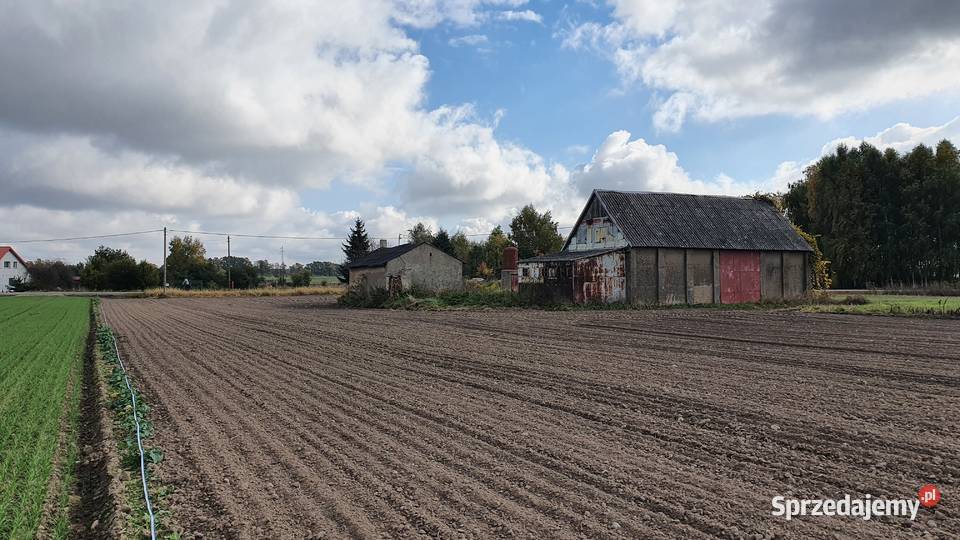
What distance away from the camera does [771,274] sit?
33.5m

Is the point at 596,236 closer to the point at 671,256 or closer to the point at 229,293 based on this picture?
the point at 671,256

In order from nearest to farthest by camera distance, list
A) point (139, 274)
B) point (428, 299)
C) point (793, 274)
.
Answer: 1. point (428, 299)
2. point (793, 274)
3. point (139, 274)

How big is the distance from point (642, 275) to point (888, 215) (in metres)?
31.8

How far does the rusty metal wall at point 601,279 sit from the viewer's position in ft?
99.0

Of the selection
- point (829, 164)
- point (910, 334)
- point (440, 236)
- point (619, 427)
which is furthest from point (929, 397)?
point (440, 236)

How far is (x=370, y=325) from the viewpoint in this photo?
22.1 metres

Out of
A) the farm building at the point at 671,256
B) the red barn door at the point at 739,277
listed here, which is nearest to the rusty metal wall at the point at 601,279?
the farm building at the point at 671,256

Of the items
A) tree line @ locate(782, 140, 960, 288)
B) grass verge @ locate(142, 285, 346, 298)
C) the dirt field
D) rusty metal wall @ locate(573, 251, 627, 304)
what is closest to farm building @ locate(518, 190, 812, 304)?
rusty metal wall @ locate(573, 251, 627, 304)

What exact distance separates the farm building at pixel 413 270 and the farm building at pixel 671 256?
32.2 feet

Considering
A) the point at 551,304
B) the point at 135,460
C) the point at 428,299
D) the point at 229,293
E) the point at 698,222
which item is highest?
the point at 698,222

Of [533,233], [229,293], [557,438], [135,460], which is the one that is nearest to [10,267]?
[229,293]

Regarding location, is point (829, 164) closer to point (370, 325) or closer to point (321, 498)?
point (370, 325)

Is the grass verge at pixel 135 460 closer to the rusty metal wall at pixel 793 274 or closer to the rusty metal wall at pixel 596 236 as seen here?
the rusty metal wall at pixel 596 236

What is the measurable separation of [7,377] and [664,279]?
26.0 meters
